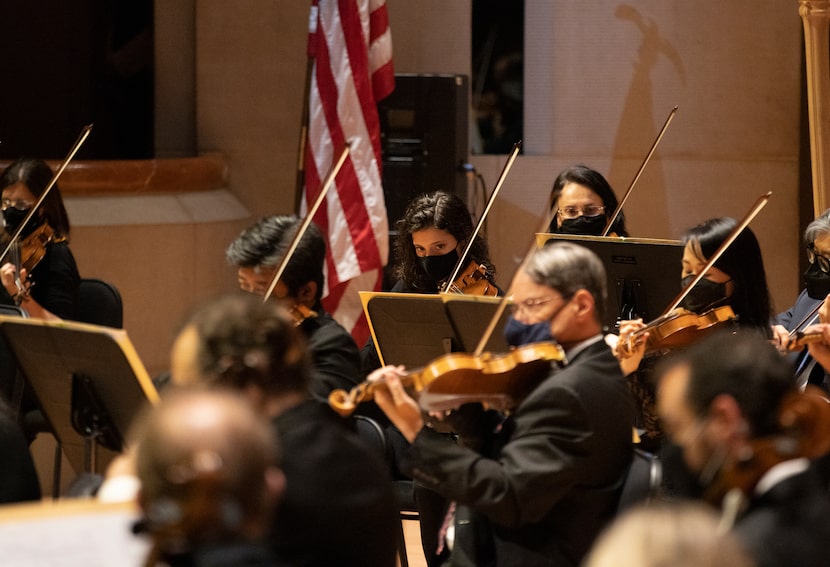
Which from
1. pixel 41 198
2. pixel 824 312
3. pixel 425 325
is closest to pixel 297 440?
pixel 425 325

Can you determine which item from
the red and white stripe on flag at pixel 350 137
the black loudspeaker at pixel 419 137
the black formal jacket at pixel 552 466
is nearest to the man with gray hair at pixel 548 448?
the black formal jacket at pixel 552 466

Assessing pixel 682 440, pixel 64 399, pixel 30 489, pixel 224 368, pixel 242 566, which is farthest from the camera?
pixel 64 399

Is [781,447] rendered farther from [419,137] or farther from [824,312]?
[419,137]

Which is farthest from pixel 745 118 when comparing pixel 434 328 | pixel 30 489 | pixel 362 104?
pixel 30 489

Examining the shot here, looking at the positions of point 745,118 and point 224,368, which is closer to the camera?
point 224,368

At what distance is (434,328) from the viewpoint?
297 cm

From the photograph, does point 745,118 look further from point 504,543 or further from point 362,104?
point 504,543

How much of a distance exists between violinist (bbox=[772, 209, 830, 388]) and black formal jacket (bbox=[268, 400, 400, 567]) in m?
1.82

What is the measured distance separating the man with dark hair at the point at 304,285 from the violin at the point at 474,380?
457mm

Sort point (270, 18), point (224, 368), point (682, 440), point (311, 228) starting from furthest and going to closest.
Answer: point (270, 18), point (311, 228), point (224, 368), point (682, 440)

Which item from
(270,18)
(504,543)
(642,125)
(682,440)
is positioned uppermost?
(270,18)

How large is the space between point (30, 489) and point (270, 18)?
12.0ft

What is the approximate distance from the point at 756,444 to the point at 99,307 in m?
2.56

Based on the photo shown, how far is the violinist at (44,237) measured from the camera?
12.4 ft
